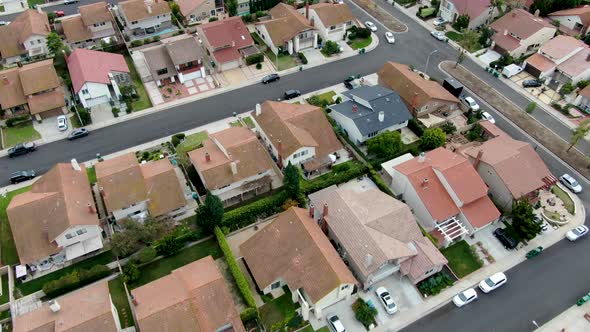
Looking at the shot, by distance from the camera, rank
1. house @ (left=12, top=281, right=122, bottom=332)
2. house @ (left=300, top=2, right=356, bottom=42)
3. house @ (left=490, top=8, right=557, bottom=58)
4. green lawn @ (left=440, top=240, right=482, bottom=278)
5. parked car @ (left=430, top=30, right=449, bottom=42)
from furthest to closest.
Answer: parked car @ (left=430, top=30, right=449, bottom=42), house @ (left=300, top=2, right=356, bottom=42), house @ (left=490, top=8, right=557, bottom=58), green lawn @ (left=440, top=240, right=482, bottom=278), house @ (left=12, top=281, right=122, bottom=332)

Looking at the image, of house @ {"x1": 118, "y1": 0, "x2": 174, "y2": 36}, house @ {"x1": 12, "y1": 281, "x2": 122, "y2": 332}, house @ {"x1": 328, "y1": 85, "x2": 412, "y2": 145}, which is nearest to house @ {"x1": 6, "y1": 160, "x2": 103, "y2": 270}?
house @ {"x1": 12, "y1": 281, "x2": 122, "y2": 332}

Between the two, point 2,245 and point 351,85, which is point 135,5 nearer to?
point 351,85

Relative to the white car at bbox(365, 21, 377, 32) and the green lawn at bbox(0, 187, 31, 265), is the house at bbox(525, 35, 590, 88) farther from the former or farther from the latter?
the green lawn at bbox(0, 187, 31, 265)

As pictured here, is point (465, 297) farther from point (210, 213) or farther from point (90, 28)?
point (90, 28)

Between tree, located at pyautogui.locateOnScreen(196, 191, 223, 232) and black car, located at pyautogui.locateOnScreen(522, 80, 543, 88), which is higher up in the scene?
black car, located at pyautogui.locateOnScreen(522, 80, 543, 88)

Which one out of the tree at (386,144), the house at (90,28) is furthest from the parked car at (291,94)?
the house at (90,28)

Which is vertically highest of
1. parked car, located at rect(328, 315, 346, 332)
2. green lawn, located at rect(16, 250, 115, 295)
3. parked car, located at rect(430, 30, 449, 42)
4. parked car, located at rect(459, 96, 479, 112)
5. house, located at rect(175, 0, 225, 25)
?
house, located at rect(175, 0, 225, 25)

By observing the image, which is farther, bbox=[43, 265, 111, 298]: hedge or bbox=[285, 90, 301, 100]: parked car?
bbox=[285, 90, 301, 100]: parked car

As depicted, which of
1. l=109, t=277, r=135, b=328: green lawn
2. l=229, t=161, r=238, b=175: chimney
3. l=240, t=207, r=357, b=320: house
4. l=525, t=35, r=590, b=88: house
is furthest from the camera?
l=525, t=35, r=590, b=88: house

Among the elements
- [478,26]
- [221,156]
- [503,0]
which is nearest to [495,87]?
[478,26]
